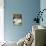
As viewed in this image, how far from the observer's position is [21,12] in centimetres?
506

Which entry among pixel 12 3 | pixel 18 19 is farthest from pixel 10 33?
pixel 12 3

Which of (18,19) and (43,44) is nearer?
(43,44)

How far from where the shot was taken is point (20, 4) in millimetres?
5023

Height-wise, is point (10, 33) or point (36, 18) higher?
point (36, 18)

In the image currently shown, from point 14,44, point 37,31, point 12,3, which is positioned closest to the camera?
point 37,31

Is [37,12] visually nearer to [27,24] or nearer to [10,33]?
[27,24]

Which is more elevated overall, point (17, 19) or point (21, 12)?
point (21, 12)

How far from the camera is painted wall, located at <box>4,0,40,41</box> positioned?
500cm

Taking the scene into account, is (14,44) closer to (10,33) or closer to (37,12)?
(10,33)

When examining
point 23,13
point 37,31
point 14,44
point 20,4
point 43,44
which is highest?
point 20,4

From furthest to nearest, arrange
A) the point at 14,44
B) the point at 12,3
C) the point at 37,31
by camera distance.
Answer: the point at 12,3
the point at 14,44
the point at 37,31

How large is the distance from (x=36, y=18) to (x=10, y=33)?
1158mm

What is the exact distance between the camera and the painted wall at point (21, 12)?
Answer: 16.4 feet

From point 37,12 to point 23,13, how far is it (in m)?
0.55
